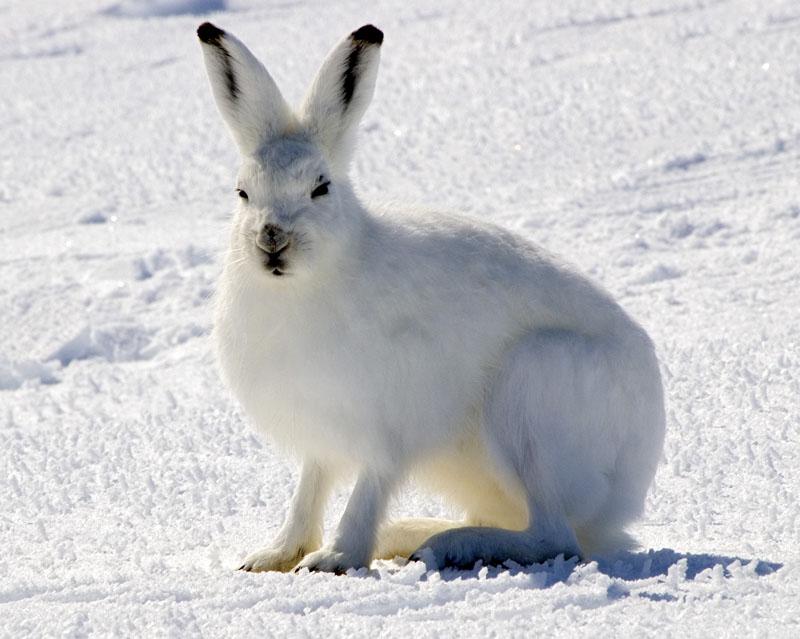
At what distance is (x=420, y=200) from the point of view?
8.61 metres

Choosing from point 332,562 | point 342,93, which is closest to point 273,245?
point 342,93

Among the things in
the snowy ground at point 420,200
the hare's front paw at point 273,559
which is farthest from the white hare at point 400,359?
the snowy ground at point 420,200

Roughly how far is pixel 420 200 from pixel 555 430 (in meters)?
4.66

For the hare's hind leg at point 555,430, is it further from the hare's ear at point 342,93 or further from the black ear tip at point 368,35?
the black ear tip at point 368,35

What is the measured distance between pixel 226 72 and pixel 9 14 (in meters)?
11.3

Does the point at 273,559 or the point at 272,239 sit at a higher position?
the point at 272,239

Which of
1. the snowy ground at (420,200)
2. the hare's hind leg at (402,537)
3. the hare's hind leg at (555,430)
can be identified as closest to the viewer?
the snowy ground at (420,200)

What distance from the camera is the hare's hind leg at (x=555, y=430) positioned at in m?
4.06

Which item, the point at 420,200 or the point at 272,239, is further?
the point at 420,200

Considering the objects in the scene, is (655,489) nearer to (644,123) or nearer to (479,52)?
(644,123)

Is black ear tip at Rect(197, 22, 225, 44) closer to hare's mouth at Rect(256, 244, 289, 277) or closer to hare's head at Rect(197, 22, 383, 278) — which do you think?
hare's head at Rect(197, 22, 383, 278)

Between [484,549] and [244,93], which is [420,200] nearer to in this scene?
[244,93]

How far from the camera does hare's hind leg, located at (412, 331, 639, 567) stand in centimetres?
406

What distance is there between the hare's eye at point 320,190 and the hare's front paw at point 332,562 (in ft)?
3.18
